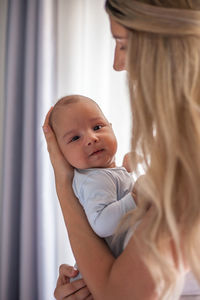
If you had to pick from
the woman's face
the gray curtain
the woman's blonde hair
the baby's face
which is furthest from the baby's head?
the gray curtain

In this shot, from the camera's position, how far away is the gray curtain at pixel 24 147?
84.3 inches

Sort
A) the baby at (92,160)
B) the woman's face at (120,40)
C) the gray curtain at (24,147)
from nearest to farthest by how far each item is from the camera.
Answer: the woman's face at (120,40)
the baby at (92,160)
the gray curtain at (24,147)

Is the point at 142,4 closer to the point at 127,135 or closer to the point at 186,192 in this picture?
the point at 186,192

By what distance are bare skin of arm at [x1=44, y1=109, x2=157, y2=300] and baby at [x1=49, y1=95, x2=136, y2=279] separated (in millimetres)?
28

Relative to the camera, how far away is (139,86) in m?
0.94

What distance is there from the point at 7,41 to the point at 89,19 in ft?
1.72

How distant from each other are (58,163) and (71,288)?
0.43 meters

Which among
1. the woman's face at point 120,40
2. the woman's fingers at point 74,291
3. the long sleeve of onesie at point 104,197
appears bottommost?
the woman's fingers at point 74,291

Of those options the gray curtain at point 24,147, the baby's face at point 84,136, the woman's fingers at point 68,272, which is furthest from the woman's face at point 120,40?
the gray curtain at point 24,147

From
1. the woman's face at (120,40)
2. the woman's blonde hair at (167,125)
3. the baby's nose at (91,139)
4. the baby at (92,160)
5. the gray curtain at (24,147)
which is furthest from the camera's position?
the gray curtain at (24,147)

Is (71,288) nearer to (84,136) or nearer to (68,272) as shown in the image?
(68,272)

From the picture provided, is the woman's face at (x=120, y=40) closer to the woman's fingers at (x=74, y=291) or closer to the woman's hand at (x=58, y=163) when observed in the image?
the woman's hand at (x=58, y=163)

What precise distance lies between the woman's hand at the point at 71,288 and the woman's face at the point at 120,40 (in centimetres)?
71

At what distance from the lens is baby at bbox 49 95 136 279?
1136 mm
